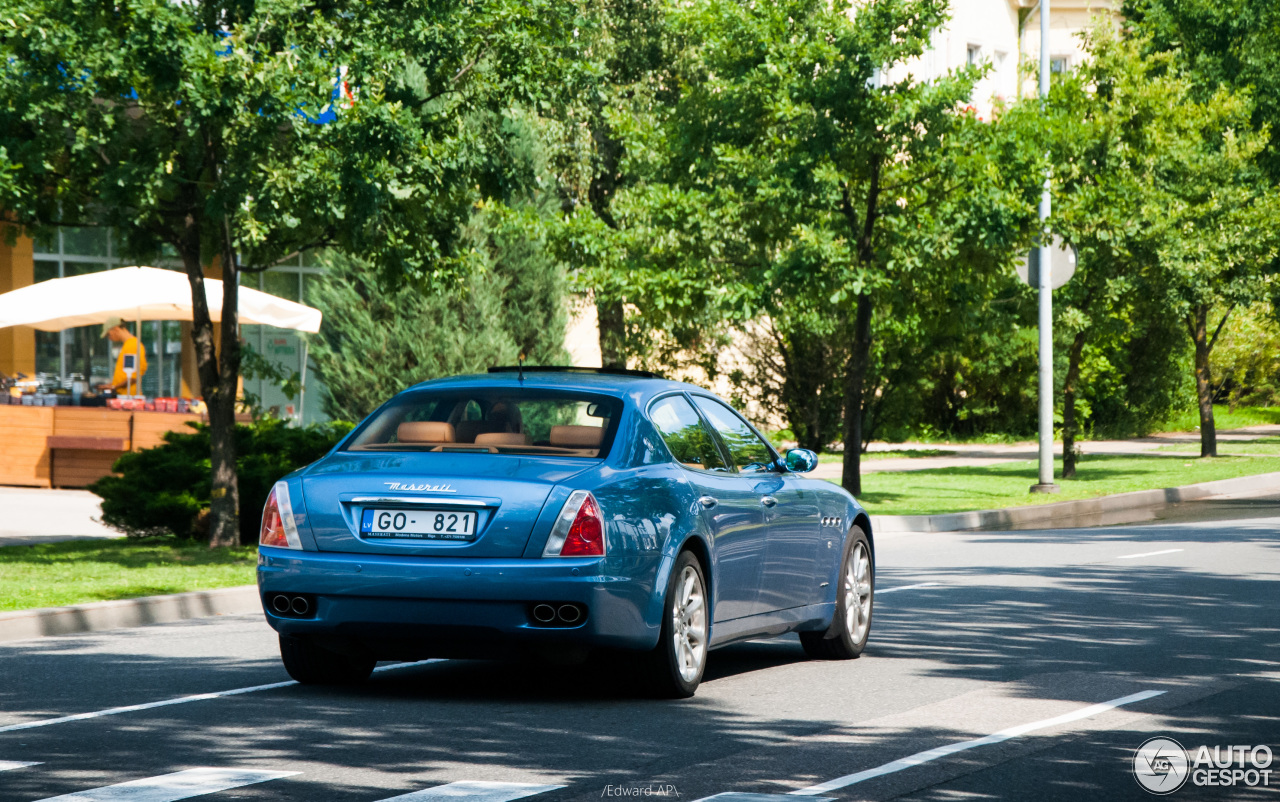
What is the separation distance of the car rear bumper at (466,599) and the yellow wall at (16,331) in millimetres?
20841

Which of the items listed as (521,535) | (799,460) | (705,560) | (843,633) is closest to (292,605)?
(521,535)

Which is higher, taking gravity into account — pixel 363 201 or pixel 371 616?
pixel 363 201

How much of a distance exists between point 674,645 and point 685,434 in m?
1.23

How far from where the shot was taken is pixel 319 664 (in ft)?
26.3

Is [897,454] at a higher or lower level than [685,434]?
lower

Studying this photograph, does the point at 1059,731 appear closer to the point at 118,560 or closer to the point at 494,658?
the point at 494,658

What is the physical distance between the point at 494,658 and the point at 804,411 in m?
25.4

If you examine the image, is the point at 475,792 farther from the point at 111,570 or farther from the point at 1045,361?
the point at 1045,361

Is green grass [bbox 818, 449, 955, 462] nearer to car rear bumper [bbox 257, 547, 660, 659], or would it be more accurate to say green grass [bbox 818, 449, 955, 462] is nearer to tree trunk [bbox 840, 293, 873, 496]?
tree trunk [bbox 840, 293, 873, 496]

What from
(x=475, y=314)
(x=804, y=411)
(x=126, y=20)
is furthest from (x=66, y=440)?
(x=804, y=411)

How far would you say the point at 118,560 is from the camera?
14.0m

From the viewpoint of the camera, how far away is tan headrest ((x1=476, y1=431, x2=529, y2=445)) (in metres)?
7.91

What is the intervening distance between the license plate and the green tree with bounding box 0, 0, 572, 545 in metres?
5.83

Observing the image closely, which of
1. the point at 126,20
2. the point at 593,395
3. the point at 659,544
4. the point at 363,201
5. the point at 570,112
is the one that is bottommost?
the point at 659,544
